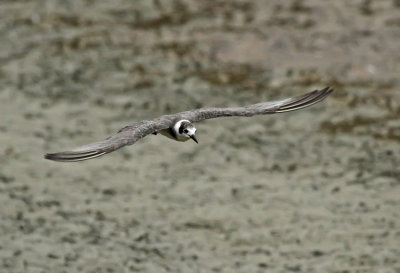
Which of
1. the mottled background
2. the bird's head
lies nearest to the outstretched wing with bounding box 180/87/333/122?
the bird's head

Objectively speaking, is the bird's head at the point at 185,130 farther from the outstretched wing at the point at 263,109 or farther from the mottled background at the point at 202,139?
the mottled background at the point at 202,139

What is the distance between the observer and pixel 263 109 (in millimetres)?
11344

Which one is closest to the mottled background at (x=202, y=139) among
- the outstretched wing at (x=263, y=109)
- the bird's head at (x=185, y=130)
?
the outstretched wing at (x=263, y=109)

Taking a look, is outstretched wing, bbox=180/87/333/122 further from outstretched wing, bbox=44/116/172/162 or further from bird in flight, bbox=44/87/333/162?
outstretched wing, bbox=44/116/172/162

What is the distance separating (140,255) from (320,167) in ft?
11.7

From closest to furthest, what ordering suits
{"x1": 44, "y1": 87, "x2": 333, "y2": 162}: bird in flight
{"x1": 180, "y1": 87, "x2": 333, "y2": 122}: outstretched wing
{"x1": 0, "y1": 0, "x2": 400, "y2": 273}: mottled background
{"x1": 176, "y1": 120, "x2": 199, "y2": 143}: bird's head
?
{"x1": 44, "y1": 87, "x2": 333, "y2": 162}: bird in flight → {"x1": 176, "y1": 120, "x2": 199, "y2": 143}: bird's head → {"x1": 180, "y1": 87, "x2": 333, "y2": 122}: outstretched wing → {"x1": 0, "y1": 0, "x2": 400, "y2": 273}: mottled background

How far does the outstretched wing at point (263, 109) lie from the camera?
11.0 m

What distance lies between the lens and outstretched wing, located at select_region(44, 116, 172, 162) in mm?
8953

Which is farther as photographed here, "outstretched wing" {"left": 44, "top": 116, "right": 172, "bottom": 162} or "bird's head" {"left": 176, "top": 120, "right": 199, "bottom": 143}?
"bird's head" {"left": 176, "top": 120, "right": 199, "bottom": 143}

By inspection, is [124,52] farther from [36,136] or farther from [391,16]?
[391,16]

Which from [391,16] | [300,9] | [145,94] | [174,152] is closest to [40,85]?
[145,94]

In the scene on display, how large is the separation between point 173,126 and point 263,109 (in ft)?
3.82

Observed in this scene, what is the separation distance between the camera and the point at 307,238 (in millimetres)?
14914

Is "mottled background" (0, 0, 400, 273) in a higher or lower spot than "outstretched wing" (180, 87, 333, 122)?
higher
